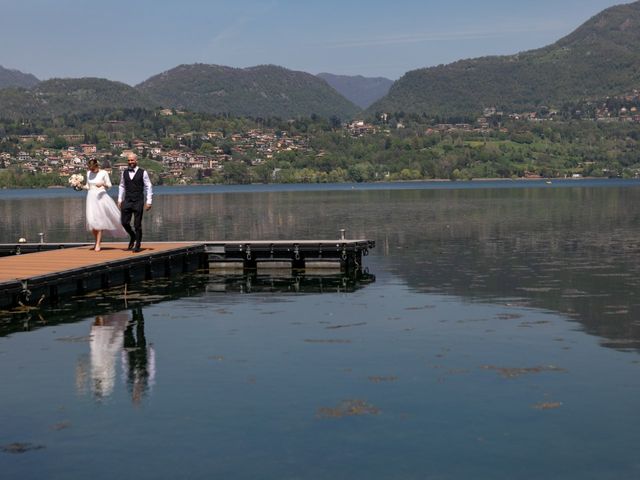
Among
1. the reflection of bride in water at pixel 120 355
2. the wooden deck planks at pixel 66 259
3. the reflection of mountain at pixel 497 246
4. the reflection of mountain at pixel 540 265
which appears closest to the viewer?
the reflection of bride in water at pixel 120 355

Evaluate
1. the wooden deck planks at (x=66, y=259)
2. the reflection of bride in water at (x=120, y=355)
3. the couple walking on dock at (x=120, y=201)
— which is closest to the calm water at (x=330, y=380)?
the reflection of bride in water at (x=120, y=355)

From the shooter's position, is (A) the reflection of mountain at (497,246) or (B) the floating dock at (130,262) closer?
(B) the floating dock at (130,262)

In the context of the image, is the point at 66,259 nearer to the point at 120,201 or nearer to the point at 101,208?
the point at 101,208

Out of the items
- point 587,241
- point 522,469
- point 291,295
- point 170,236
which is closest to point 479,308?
point 291,295

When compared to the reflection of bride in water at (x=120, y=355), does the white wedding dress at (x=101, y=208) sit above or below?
above

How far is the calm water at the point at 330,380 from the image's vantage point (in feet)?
44.7

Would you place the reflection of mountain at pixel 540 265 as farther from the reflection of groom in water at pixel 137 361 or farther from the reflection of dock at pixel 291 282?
the reflection of groom in water at pixel 137 361

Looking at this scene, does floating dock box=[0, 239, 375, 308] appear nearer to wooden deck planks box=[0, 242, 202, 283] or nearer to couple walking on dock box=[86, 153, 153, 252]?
wooden deck planks box=[0, 242, 202, 283]

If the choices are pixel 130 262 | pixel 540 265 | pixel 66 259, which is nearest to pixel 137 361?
pixel 130 262

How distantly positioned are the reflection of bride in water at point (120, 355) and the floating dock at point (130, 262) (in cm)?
315

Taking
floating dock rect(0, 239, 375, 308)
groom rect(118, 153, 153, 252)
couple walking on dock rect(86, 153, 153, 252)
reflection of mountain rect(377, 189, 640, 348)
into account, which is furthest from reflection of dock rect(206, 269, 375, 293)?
groom rect(118, 153, 153, 252)

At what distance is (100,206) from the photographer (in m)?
34.2

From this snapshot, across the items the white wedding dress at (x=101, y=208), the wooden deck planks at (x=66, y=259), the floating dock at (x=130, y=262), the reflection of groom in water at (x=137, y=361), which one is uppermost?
the white wedding dress at (x=101, y=208)

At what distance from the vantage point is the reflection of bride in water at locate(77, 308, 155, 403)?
702 inches
